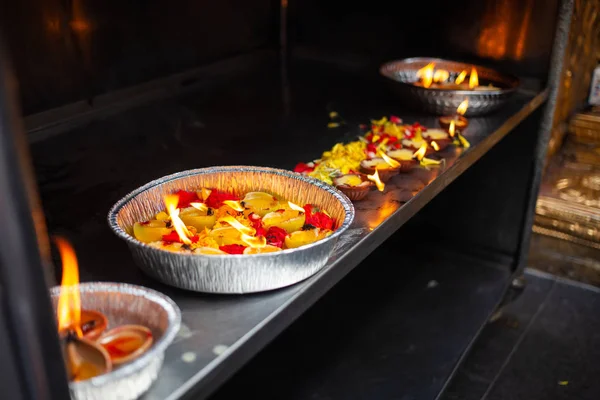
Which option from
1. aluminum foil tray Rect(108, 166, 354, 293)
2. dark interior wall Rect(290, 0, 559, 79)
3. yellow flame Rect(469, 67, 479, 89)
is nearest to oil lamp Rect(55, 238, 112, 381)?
aluminum foil tray Rect(108, 166, 354, 293)

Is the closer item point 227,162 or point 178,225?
point 178,225

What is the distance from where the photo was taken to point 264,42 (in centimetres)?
279

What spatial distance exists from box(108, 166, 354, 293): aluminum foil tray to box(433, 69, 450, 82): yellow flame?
1173 mm

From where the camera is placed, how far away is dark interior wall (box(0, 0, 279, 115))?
1.83m

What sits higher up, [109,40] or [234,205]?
[109,40]

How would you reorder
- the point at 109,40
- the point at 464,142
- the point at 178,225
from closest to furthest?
the point at 178,225 → the point at 464,142 → the point at 109,40

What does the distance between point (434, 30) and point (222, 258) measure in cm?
178

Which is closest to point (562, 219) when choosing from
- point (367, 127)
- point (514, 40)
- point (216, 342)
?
point (514, 40)

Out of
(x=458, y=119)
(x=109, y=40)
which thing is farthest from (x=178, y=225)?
(x=109, y=40)

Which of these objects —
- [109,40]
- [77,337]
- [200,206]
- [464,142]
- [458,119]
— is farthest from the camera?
[109,40]

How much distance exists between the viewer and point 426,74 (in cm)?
221

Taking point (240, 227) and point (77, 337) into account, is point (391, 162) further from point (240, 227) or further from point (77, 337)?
point (77, 337)

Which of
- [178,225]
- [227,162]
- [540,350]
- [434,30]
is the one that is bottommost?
[540,350]

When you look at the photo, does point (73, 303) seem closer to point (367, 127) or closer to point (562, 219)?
point (367, 127)
